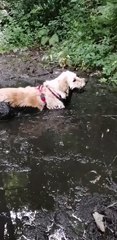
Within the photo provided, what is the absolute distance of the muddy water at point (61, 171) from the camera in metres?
4.93

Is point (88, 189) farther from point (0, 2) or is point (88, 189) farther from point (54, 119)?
point (0, 2)

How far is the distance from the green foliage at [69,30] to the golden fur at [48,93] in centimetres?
176

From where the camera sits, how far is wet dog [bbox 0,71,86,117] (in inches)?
317

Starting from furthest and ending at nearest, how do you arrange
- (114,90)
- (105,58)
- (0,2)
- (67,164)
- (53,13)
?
(0,2) → (53,13) → (105,58) → (114,90) → (67,164)

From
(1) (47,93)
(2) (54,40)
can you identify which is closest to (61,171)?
(1) (47,93)

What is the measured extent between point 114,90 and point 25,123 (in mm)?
2563

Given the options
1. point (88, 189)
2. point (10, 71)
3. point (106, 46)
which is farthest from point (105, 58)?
point (88, 189)

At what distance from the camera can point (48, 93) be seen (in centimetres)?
834

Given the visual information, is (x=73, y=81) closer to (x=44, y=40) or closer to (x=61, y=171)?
(x=61, y=171)

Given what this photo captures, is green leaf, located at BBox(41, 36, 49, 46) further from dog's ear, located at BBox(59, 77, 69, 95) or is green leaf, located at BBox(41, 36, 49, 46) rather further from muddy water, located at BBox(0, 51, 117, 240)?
dog's ear, located at BBox(59, 77, 69, 95)

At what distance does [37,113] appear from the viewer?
8.24 metres

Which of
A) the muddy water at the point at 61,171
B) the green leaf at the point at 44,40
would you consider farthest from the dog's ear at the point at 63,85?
the green leaf at the point at 44,40

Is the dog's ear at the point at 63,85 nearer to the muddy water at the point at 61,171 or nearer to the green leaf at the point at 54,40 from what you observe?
the muddy water at the point at 61,171

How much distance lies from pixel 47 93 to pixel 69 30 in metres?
4.60
